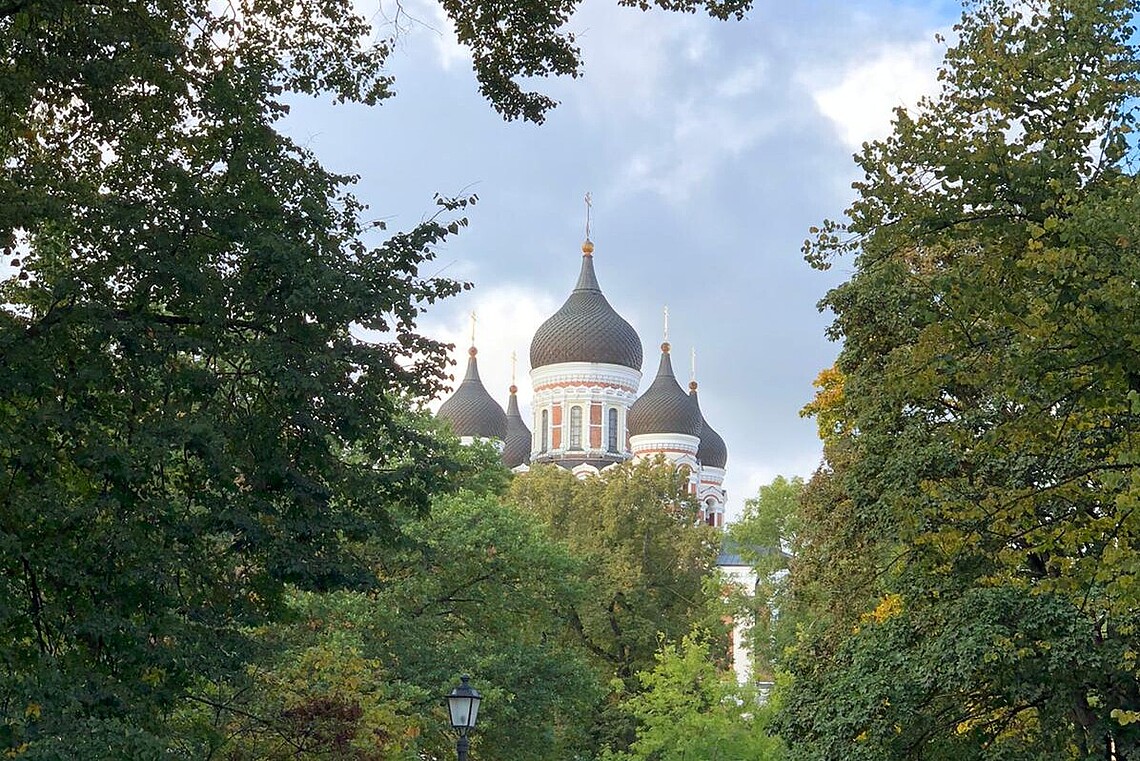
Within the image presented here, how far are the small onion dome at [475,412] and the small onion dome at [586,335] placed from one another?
291 centimetres

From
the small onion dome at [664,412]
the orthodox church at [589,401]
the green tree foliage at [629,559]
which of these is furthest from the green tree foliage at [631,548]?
the small onion dome at [664,412]

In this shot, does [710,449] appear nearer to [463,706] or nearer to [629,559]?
[629,559]

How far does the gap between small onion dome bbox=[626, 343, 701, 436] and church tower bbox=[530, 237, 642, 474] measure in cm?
70

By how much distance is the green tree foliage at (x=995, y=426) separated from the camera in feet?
39.8

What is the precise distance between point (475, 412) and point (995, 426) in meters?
61.9

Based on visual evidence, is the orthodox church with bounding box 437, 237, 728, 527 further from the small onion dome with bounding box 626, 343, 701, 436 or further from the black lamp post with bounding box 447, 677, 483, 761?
the black lamp post with bounding box 447, 677, 483, 761

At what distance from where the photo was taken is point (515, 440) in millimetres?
81812

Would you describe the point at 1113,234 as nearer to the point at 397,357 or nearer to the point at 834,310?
the point at 397,357

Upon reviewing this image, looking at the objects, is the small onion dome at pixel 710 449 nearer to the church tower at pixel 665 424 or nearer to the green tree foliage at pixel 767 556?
the church tower at pixel 665 424

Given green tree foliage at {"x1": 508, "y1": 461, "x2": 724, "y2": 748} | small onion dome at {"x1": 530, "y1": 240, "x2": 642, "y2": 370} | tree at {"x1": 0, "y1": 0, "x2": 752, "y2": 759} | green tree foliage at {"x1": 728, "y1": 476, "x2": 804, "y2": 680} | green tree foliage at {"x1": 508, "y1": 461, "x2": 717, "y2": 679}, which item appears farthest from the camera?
small onion dome at {"x1": 530, "y1": 240, "x2": 642, "y2": 370}

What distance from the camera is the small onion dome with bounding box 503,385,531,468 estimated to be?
8031 cm

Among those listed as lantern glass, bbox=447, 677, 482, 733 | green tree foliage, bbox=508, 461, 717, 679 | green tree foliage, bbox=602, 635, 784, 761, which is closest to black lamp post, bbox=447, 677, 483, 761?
lantern glass, bbox=447, 677, 482, 733

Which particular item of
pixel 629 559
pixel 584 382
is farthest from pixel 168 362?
pixel 584 382

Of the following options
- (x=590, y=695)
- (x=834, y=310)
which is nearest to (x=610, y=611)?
(x=590, y=695)
